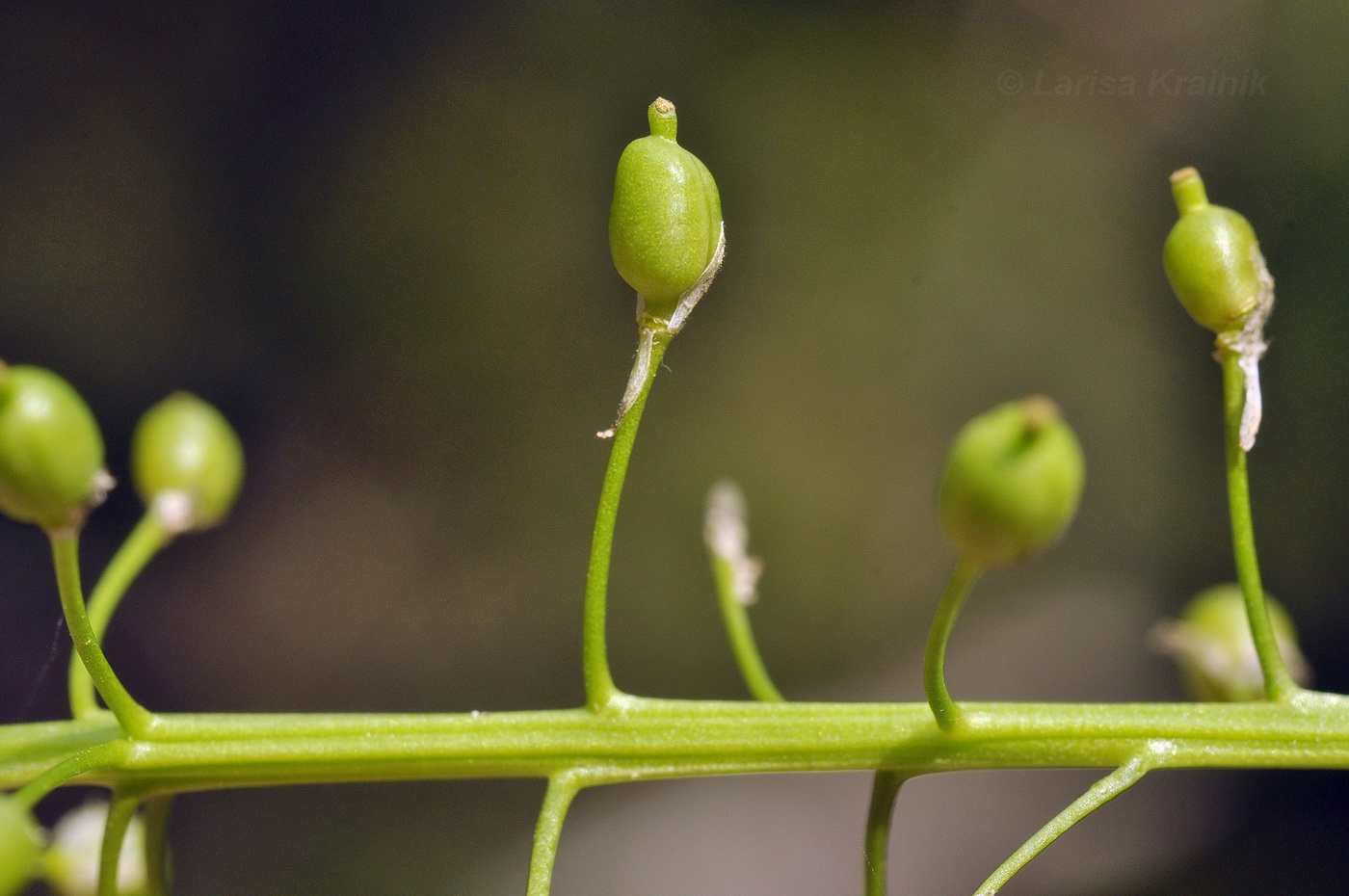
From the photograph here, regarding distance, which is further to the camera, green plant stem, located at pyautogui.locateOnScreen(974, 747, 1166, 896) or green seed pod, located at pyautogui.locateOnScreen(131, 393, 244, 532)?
green seed pod, located at pyautogui.locateOnScreen(131, 393, 244, 532)

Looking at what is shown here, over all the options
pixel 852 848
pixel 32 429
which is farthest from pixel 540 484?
pixel 32 429

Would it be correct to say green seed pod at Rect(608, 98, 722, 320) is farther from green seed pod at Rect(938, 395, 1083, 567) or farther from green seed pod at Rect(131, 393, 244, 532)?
green seed pod at Rect(131, 393, 244, 532)

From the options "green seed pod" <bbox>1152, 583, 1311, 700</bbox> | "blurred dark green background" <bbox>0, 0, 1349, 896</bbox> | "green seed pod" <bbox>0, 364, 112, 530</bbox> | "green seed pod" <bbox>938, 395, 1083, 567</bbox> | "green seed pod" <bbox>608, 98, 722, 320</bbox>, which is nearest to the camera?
"green seed pod" <bbox>938, 395, 1083, 567</bbox>

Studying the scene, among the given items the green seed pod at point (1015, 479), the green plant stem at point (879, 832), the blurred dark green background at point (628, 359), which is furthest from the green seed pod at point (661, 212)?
the blurred dark green background at point (628, 359)

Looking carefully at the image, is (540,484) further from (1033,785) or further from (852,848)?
(1033,785)

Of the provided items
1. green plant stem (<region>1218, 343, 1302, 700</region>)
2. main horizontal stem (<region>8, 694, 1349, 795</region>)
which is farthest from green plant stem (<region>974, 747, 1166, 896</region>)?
green plant stem (<region>1218, 343, 1302, 700</region>)

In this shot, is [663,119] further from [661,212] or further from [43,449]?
[43,449]
